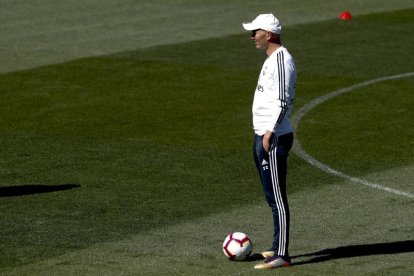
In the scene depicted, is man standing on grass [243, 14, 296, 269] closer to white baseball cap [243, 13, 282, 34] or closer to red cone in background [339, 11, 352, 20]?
white baseball cap [243, 13, 282, 34]

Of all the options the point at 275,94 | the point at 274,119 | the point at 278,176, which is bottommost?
the point at 278,176

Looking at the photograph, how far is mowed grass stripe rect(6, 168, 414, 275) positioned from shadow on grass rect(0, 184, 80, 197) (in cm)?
252

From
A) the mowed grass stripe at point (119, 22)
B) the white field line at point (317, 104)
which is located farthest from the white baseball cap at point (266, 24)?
the mowed grass stripe at point (119, 22)

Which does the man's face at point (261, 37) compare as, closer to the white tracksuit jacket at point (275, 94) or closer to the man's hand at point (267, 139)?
the white tracksuit jacket at point (275, 94)

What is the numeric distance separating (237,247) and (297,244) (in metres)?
1.14

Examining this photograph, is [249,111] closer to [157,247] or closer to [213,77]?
[213,77]

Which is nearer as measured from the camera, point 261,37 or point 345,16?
point 261,37

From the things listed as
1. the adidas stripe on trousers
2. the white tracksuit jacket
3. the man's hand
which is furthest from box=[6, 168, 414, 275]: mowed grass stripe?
the white tracksuit jacket

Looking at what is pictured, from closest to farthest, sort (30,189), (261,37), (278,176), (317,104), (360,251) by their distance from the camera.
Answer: (261,37) < (278,176) < (360,251) < (30,189) < (317,104)

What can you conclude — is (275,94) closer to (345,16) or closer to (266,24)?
(266,24)

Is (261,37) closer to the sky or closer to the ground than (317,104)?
closer to the sky

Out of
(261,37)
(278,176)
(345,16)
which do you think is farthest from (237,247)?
(345,16)

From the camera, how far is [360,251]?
1441 cm

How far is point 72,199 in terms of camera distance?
1680cm
